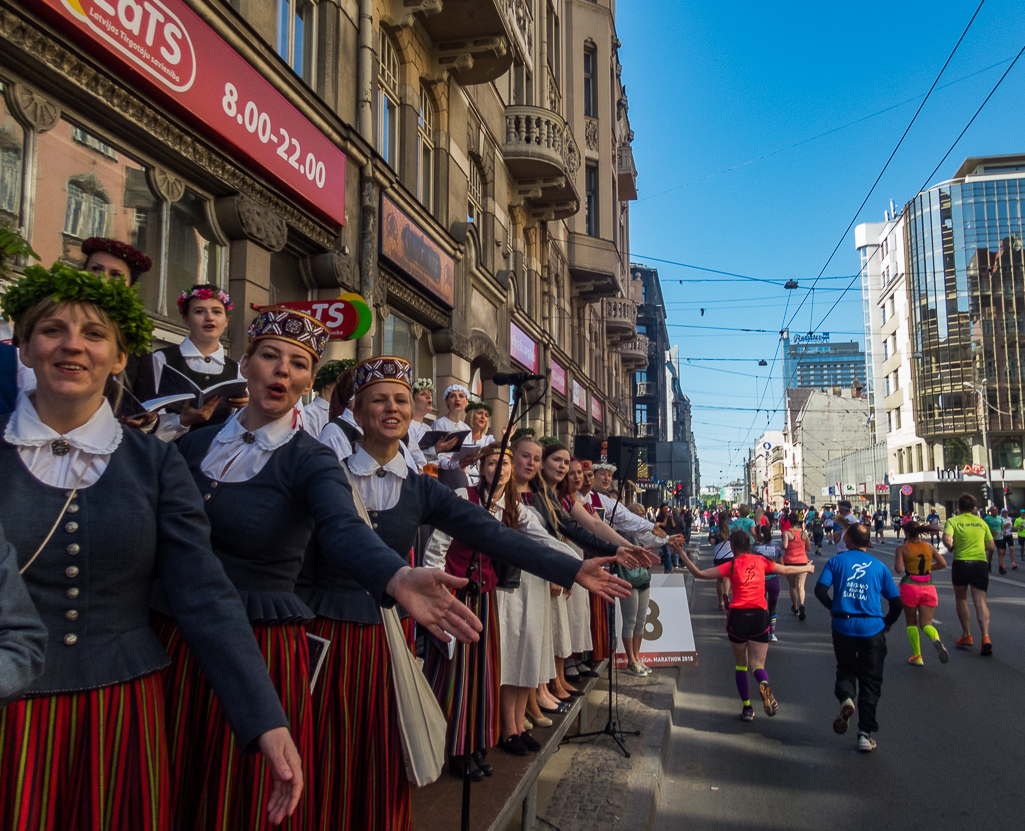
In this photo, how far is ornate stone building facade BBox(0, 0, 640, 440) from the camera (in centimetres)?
595

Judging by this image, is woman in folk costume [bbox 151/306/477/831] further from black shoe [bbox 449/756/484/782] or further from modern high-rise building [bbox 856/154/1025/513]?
modern high-rise building [bbox 856/154/1025/513]

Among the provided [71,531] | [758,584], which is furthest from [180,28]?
[758,584]

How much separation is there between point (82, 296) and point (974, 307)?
2956 inches

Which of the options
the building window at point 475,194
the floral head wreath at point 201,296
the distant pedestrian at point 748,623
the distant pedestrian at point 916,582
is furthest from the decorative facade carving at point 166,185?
the distant pedestrian at point 916,582

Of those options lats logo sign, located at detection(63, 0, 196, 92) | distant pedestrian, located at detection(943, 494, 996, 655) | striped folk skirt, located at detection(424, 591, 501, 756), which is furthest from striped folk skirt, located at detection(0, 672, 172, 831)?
distant pedestrian, located at detection(943, 494, 996, 655)

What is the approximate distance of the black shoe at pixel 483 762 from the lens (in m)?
4.14

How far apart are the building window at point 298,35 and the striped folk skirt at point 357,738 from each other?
8.49 m

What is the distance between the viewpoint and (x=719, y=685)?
8.74 metres

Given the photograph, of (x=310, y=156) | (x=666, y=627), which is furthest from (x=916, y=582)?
(x=310, y=156)

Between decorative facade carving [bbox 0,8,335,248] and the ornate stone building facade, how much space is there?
0.06 ft

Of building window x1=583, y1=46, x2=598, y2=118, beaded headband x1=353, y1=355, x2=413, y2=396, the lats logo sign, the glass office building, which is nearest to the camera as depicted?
beaded headband x1=353, y1=355, x2=413, y2=396

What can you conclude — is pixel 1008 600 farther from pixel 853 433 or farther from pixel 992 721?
pixel 853 433

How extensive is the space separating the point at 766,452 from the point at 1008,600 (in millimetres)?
155408

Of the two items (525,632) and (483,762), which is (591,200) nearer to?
(525,632)
